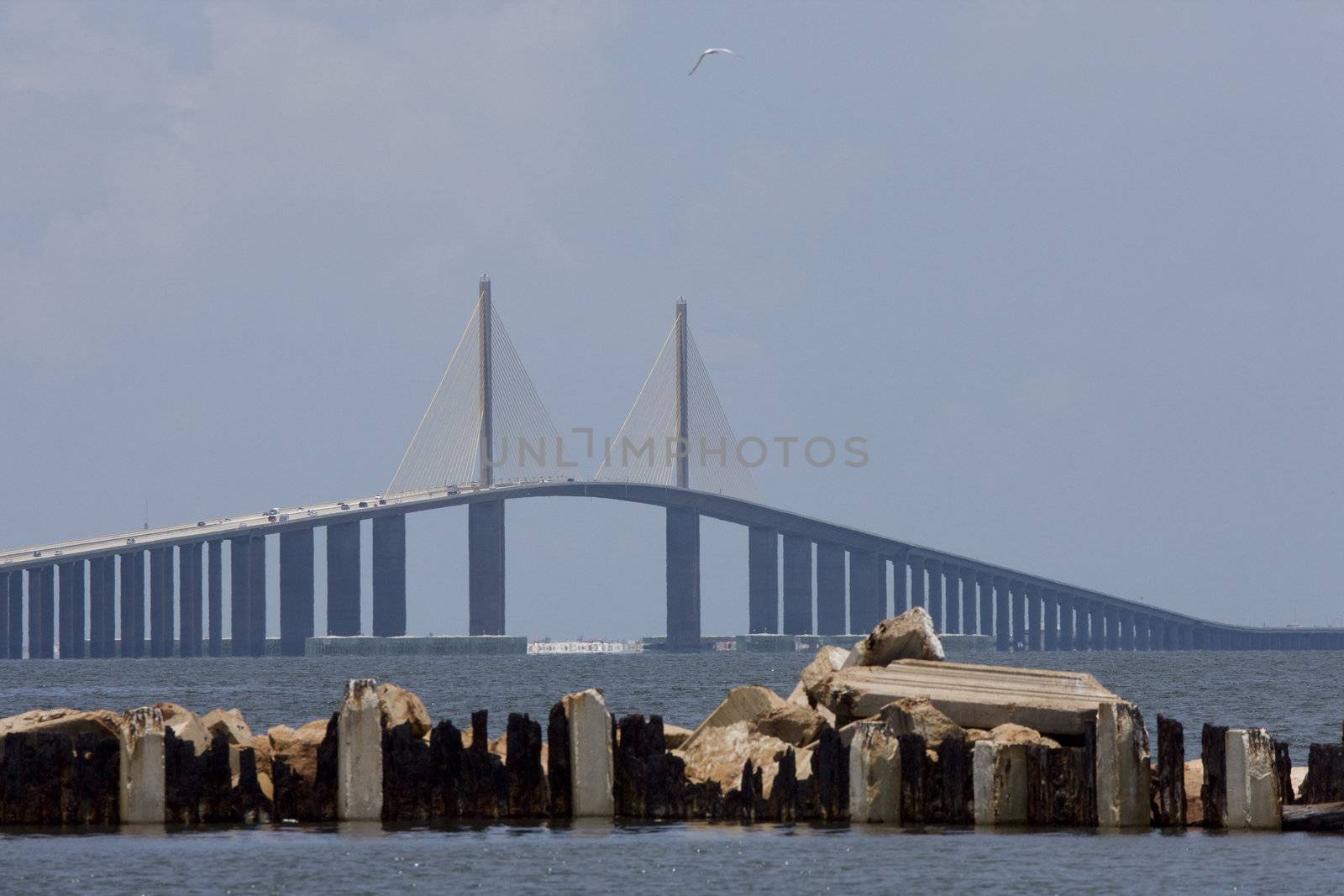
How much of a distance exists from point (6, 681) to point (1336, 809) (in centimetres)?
5725

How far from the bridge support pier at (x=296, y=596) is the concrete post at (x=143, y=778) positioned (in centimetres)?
8704

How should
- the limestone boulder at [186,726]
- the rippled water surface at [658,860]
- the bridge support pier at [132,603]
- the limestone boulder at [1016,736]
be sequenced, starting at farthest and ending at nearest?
the bridge support pier at [132,603]
the limestone boulder at [186,726]
the limestone boulder at [1016,736]
the rippled water surface at [658,860]

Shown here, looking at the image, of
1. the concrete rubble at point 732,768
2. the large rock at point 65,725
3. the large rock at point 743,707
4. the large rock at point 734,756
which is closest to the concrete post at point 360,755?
the concrete rubble at point 732,768

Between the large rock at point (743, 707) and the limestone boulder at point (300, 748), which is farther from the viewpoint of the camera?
the large rock at point (743, 707)

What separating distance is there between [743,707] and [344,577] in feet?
292

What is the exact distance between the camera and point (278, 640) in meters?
110

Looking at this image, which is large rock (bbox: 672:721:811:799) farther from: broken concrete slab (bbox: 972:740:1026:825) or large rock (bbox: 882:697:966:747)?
broken concrete slab (bbox: 972:740:1026:825)

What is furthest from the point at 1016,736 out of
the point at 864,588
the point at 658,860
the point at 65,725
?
the point at 864,588

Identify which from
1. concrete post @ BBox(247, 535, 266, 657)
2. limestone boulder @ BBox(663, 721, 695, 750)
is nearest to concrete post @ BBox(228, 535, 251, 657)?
concrete post @ BBox(247, 535, 266, 657)

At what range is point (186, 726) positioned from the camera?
18094mm

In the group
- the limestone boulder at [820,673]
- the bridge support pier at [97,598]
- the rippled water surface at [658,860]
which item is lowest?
the rippled water surface at [658,860]

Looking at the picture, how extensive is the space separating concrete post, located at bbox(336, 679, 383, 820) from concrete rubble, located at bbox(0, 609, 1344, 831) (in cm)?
1

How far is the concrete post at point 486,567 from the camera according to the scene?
353 ft

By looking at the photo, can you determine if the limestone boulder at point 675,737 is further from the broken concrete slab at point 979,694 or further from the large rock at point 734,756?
the broken concrete slab at point 979,694
